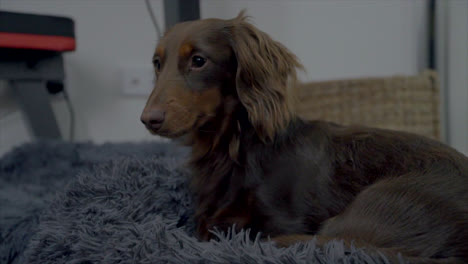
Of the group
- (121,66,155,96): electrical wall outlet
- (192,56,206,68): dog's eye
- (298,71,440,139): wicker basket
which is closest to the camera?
(192,56,206,68): dog's eye

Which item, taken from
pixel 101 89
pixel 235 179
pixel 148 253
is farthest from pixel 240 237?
pixel 101 89

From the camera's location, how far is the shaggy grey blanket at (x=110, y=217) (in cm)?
68

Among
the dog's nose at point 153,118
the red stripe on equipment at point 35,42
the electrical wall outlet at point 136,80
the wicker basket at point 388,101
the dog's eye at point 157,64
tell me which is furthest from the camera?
the electrical wall outlet at point 136,80

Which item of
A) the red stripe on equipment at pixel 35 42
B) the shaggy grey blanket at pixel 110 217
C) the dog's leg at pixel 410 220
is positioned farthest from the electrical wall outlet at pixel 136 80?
the dog's leg at pixel 410 220

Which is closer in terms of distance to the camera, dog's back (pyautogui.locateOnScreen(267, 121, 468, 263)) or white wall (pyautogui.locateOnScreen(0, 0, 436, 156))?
dog's back (pyautogui.locateOnScreen(267, 121, 468, 263))

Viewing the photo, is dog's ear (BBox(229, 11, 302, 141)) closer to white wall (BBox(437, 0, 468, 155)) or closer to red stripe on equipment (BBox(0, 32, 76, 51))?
red stripe on equipment (BBox(0, 32, 76, 51))

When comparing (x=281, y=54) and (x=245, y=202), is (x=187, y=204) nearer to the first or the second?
(x=245, y=202)

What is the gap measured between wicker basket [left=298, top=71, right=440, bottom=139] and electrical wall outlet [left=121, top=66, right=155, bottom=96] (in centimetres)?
80

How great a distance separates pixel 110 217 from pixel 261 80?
50 centimetres

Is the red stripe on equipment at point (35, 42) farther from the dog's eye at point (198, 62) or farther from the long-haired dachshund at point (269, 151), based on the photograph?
the dog's eye at point (198, 62)

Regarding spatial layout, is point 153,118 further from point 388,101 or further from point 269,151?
point 388,101

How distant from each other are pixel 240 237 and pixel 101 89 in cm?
163

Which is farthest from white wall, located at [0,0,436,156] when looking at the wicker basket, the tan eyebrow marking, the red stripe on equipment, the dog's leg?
the dog's leg

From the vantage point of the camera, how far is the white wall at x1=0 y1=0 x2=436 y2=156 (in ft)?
6.87
